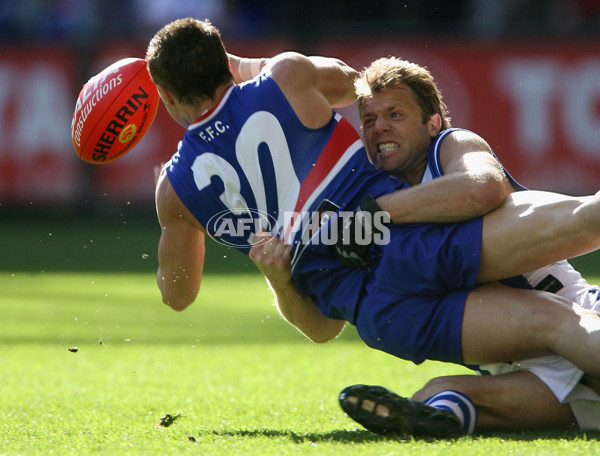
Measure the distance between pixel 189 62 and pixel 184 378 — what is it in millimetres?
2394

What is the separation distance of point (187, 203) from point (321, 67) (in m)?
0.94

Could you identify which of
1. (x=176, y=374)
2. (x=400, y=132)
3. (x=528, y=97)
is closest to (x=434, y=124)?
(x=400, y=132)

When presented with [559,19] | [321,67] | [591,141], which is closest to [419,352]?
[321,67]

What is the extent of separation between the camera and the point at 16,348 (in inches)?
286

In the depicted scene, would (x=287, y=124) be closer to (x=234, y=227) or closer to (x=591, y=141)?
(x=234, y=227)

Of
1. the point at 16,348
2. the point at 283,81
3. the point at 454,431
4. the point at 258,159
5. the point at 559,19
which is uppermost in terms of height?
the point at 559,19

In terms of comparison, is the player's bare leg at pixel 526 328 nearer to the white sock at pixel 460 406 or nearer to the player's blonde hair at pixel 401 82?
the white sock at pixel 460 406

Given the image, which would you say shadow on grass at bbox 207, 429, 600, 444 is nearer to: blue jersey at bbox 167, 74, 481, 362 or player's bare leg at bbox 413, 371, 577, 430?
player's bare leg at bbox 413, 371, 577, 430

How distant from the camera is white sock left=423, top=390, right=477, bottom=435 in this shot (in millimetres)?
3875

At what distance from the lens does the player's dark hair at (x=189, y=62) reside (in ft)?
14.4

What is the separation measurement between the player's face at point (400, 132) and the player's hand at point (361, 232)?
46 cm

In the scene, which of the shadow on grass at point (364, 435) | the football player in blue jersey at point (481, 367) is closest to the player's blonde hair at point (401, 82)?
the football player in blue jersey at point (481, 367)

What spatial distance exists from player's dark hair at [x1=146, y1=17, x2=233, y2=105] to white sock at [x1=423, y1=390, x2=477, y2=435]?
1.72 m

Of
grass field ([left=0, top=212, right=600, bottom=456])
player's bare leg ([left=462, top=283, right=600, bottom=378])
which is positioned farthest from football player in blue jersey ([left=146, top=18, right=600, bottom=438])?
grass field ([left=0, top=212, right=600, bottom=456])
